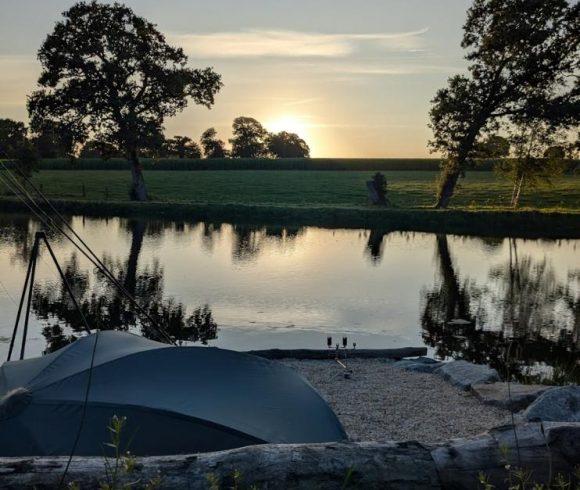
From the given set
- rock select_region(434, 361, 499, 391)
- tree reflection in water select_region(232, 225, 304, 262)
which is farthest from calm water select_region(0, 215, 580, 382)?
rock select_region(434, 361, 499, 391)

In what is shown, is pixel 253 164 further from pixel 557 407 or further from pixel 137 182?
pixel 557 407

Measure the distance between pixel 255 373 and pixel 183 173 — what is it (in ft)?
308

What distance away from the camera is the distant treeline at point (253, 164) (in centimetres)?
11162

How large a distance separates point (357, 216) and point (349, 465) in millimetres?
50182

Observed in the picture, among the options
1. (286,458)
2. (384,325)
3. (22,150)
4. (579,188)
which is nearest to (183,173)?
(22,150)

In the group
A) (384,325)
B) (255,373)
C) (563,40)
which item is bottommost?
(384,325)

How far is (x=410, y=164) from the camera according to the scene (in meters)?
126

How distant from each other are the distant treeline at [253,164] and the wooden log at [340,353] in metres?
92.5

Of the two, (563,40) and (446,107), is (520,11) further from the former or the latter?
(446,107)

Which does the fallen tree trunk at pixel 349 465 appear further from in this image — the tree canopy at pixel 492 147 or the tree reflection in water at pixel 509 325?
the tree canopy at pixel 492 147

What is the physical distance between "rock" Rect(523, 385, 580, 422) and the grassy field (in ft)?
159

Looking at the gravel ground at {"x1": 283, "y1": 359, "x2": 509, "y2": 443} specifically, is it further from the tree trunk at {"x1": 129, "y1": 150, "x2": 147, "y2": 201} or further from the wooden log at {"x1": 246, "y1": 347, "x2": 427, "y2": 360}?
the tree trunk at {"x1": 129, "y1": 150, "x2": 147, "y2": 201}

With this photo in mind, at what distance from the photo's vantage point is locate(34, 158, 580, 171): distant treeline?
4395 inches

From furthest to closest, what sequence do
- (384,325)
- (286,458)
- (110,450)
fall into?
(384,325), (110,450), (286,458)
